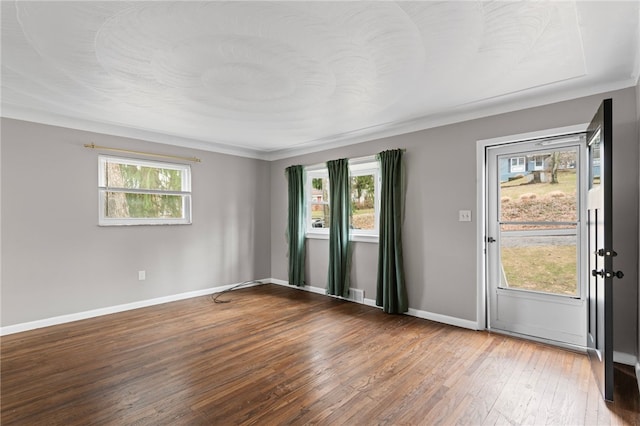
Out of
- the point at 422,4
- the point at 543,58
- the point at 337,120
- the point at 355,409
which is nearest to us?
the point at 422,4

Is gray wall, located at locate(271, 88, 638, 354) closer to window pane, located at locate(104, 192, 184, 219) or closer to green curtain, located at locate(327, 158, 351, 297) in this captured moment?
green curtain, located at locate(327, 158, 351, 297)

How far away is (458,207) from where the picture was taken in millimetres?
3576

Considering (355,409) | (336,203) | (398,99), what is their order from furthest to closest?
(336,203) → (398,99) → (355,409)

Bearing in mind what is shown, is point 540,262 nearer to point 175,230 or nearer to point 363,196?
point 363,196

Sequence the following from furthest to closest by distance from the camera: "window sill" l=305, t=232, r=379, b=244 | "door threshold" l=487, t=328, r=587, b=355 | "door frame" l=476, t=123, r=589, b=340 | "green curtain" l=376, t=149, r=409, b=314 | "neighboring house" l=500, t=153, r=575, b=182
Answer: "window sill" l=305, t=232, r=379, b=244 → "green curtain" l=376, t=149, r=409, b=314 → "door frame" l=476, t=123, r=589, b=340 → "neighboring house" l=500, t=153, r=575, b=182 → "door threshold" l=487, t=328, r=587, b=355

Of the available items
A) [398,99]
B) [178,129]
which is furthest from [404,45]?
[178,129]

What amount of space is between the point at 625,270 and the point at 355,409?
248 centimetres

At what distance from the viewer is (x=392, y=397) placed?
7.10 feet

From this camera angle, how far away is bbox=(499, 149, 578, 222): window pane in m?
3.01

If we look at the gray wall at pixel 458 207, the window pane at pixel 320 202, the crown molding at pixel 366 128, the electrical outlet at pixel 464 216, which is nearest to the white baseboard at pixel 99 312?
the window pane at pixel 320 202

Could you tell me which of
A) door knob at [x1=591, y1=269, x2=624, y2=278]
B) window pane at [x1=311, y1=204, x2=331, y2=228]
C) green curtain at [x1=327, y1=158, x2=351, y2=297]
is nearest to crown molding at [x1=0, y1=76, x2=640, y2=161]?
green curtain at [x1=327, y1=158, x2=351, y2=297]

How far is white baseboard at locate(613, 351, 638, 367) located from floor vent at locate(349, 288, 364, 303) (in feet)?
8.70

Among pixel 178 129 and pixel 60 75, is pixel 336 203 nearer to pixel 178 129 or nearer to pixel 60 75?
pixel 178 129

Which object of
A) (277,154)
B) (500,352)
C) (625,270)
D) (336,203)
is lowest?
(500,352)
